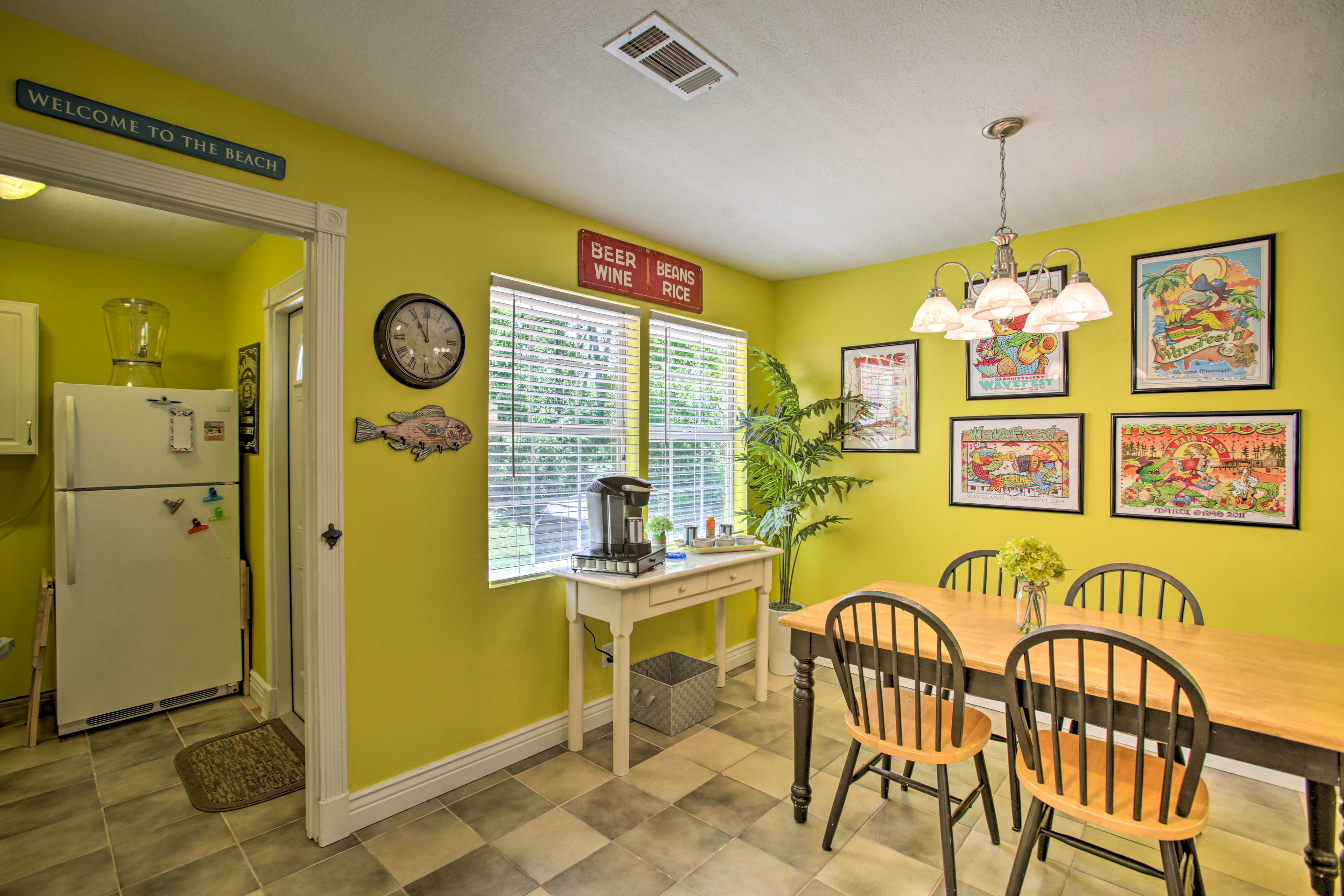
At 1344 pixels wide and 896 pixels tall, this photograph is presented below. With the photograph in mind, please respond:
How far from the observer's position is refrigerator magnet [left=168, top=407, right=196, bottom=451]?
338cm

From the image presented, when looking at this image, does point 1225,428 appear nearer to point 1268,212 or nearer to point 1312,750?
point 1268,212

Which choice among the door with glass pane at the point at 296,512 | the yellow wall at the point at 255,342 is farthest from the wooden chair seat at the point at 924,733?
the yellow wall at the point at 255,342

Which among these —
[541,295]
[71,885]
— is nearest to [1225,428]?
[541,295]

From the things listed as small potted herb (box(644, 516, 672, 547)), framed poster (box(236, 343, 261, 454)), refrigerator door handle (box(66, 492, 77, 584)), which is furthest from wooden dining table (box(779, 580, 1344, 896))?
refrigerator door handle (box(66, 492, 77, 584))

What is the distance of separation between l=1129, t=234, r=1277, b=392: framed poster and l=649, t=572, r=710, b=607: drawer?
232 centimetres

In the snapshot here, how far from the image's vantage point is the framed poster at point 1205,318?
2771 millimetres

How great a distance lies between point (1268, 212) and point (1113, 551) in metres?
1.65

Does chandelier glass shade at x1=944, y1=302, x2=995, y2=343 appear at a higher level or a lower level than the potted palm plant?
higher

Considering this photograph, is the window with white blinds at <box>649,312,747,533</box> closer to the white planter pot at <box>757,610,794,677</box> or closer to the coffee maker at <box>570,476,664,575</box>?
the coffee maker at <box>570,476,664,575</box>

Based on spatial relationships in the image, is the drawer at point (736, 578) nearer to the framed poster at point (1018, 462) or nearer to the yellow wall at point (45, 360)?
the framed poster at point (1018, 462)

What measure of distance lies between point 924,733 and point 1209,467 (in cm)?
197

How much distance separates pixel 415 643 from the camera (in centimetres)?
255

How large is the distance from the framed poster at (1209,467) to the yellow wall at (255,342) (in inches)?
167

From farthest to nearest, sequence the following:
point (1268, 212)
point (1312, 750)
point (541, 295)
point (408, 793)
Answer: point (541, 295) → point (1268, 212) → point (408, 793) → point (1312, 750)
